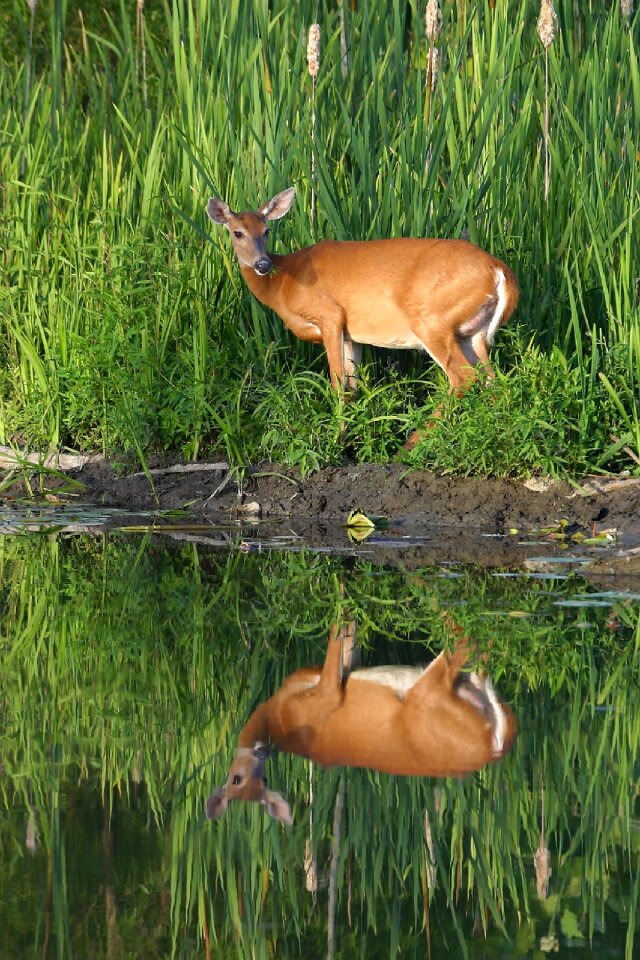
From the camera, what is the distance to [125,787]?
3.62m

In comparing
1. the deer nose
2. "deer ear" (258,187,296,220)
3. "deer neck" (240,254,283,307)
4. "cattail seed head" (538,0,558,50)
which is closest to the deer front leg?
"deer neck" (240,254,283,307)

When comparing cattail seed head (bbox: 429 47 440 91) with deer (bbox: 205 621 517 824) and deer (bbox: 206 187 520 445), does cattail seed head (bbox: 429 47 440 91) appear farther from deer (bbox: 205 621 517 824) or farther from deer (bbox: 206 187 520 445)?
deer (bbox: 205 621 517 824)

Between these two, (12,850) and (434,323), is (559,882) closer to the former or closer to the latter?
(12,850)

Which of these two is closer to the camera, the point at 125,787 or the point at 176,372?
the point at 125,787

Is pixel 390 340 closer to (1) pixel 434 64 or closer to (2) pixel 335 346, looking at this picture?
(2) pixel 335 346

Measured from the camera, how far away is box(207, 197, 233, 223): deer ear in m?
7.90

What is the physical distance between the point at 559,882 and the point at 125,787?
111 centimetres

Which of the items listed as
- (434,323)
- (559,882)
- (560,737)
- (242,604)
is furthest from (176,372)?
(559,882)

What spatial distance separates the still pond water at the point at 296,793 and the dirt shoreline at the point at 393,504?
958 millimetres

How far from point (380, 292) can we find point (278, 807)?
184 inches

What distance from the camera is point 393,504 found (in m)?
7.29

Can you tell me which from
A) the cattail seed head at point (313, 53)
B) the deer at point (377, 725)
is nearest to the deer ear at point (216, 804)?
the deer at point (377, 725)

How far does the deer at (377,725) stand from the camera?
3.72 m

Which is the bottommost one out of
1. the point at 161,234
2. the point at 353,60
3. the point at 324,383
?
the point at 324,383
